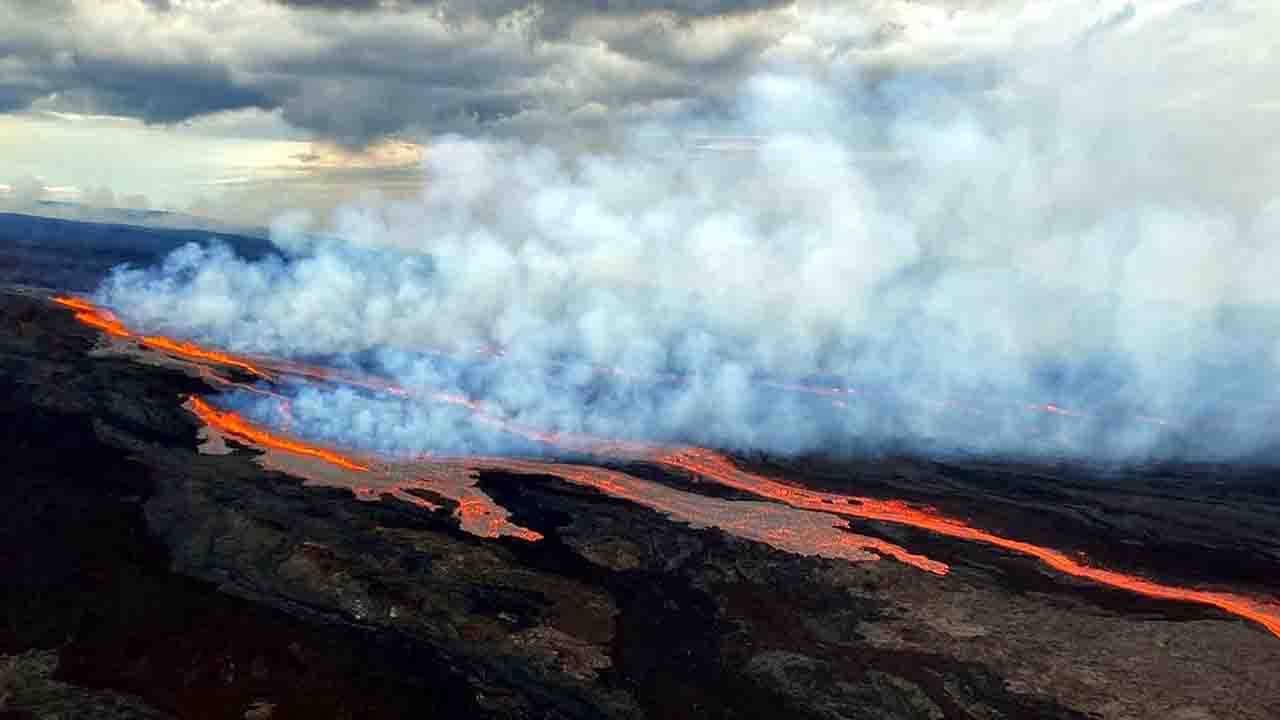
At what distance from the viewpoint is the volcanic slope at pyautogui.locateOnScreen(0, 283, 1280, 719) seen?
38125 mm

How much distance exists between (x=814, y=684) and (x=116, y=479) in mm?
45246

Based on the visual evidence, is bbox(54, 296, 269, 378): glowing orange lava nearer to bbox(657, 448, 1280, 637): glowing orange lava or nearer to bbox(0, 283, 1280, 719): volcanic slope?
bbox(0, 283, 1280, 719): volcanic slope

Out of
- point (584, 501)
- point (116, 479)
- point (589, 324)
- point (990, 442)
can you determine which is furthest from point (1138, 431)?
point (116, 479)

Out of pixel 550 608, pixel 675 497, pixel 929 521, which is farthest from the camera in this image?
pixel 675 497

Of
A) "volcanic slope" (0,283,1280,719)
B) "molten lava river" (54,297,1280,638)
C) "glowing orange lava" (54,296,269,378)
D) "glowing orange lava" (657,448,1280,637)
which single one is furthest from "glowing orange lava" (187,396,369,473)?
"glowing orange lava" (657,448,1280,637)

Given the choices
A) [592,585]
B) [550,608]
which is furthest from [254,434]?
[550,608]

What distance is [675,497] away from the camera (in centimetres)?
6644

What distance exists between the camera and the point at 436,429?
262 ft

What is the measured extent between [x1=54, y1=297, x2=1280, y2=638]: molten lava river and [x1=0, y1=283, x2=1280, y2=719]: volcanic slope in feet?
4.47

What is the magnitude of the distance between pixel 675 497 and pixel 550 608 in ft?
70.9

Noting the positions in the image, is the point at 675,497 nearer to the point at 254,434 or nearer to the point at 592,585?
the point at 592,585

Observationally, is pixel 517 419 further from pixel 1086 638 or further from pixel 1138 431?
pixel 1138 431

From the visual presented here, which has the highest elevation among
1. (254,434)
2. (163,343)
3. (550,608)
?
(163,343)

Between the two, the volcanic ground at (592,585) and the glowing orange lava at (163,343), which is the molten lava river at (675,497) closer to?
the volcanic ground at (592,585)
